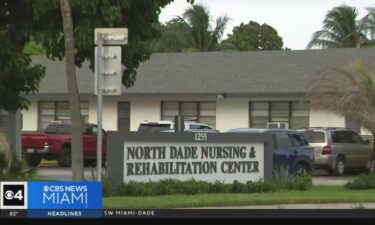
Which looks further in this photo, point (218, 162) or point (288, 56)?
point (288, 56)

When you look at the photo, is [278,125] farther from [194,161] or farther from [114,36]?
[114,36]

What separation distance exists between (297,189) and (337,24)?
34145 millimetres

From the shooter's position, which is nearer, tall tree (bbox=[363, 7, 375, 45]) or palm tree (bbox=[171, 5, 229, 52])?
tall tree (bbox=[363, 7, 375, 45])

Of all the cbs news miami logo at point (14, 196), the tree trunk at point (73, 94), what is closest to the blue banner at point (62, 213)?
the cbs news miami logo at point (14, 196)

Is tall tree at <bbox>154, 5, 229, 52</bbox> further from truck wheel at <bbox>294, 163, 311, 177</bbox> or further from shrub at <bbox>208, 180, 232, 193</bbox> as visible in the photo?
shrub at <bbox>208, 180, 232, 193</bbox>

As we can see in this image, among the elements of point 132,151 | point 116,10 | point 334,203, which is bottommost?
point 334,203

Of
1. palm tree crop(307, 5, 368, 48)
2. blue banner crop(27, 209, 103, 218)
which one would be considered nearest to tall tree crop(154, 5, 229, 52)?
palm tree crop(307, 5, 368, 48)

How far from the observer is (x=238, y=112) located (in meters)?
36.8

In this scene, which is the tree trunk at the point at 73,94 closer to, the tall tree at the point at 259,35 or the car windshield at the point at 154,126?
the car windshield at the point at 154,126

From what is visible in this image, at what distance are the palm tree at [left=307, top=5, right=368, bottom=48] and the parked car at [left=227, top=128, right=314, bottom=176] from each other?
27980 millimetres

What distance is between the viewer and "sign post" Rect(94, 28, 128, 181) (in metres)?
13.9

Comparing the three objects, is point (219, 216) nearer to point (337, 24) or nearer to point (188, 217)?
point (188, 217)

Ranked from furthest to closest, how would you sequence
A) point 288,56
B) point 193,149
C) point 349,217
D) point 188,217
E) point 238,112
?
point 288,56 < point 238,112 < point 193,149 < point 349,217 < point 188,217

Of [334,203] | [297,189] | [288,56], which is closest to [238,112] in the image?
[288,56]
